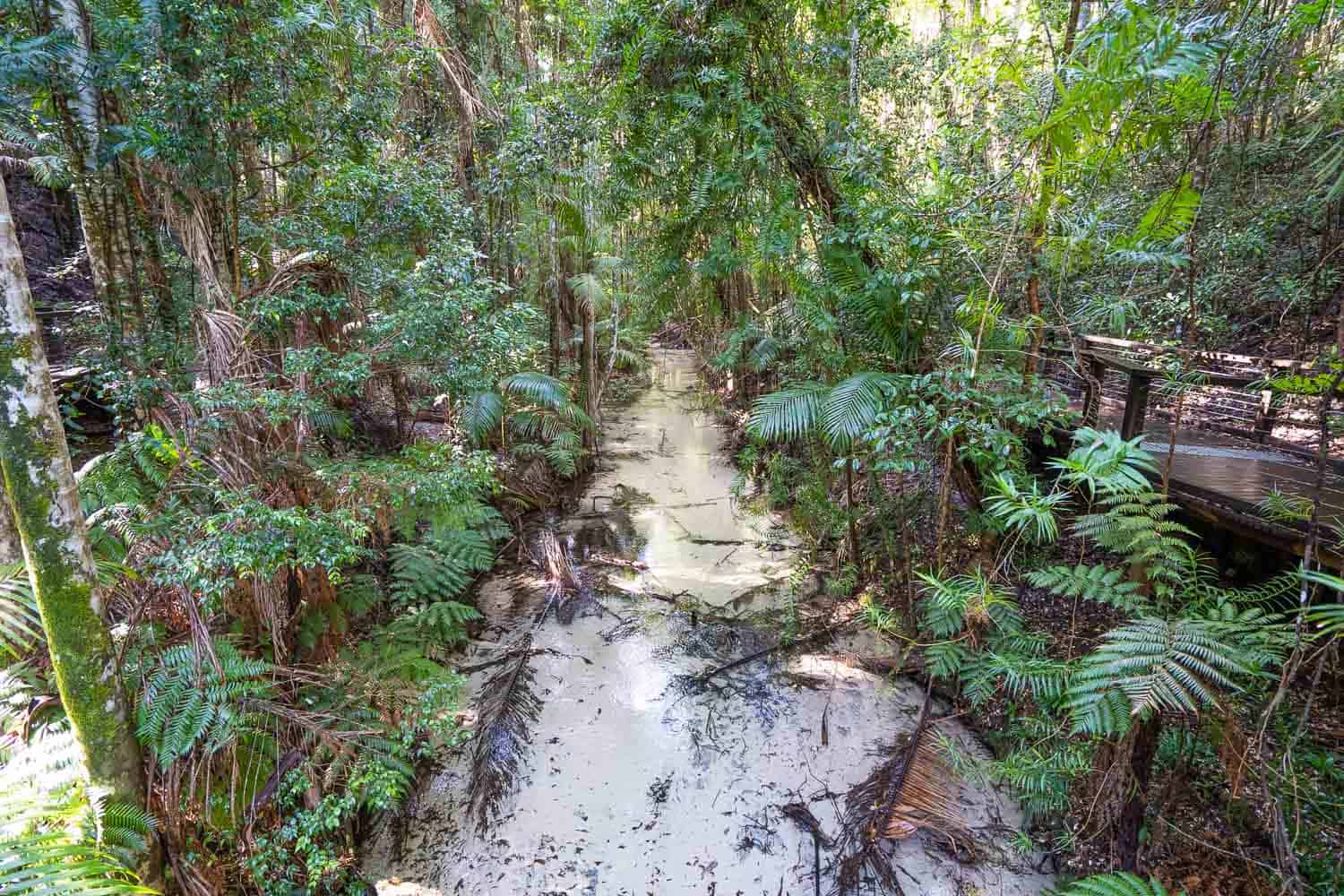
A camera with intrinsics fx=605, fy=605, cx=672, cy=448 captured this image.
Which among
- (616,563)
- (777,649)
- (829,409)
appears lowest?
(777,649)

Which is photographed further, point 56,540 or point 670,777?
point 670,777

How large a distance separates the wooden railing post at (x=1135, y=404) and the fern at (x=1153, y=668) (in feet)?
6.51

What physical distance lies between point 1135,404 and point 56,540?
565 cm

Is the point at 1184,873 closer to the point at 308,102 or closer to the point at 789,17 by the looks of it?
the point at 789,17

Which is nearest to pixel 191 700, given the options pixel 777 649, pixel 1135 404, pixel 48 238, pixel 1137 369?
pixel 777 649

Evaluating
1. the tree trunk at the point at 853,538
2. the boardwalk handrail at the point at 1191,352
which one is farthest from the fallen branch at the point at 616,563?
the boardwalk handrail at the point at 1191,352

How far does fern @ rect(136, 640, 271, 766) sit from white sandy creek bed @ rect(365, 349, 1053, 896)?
3.84 feet

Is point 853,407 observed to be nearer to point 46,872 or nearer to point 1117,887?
point 1117,887

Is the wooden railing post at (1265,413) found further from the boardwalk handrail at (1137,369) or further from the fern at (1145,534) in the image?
the fern at (1145,534)

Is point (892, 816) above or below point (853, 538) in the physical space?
below

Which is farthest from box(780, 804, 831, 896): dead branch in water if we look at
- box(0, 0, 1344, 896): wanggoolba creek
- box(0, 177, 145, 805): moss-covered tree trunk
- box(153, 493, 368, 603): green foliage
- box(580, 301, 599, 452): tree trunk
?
box(580, 301, 599, 452): tree trunk

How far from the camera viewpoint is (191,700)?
8.67 feet

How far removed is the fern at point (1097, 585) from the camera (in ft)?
9.03

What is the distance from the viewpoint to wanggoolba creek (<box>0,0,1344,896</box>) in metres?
2.45
